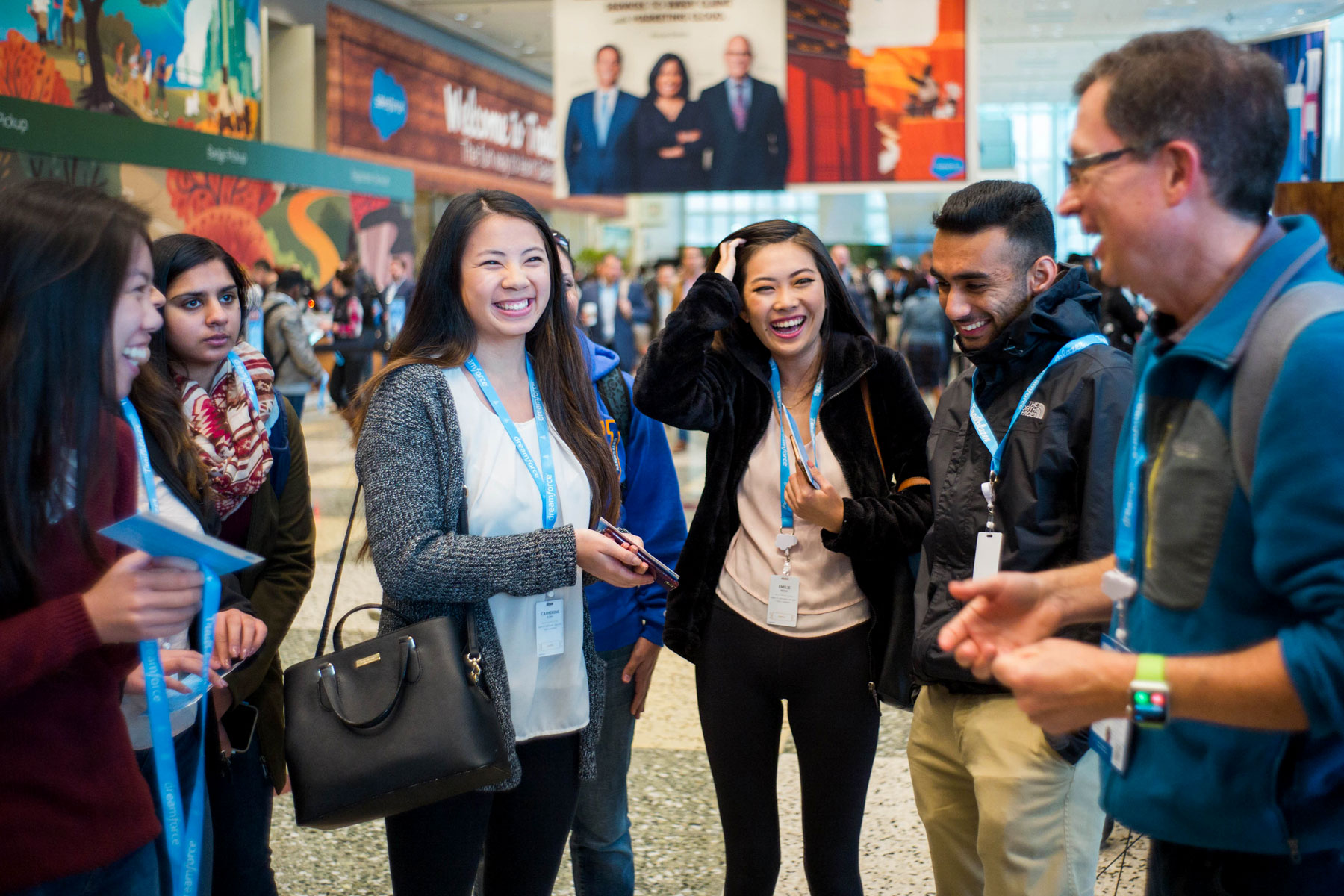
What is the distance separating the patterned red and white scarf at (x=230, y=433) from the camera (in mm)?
2115

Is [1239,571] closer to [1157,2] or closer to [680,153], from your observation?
[680,153]

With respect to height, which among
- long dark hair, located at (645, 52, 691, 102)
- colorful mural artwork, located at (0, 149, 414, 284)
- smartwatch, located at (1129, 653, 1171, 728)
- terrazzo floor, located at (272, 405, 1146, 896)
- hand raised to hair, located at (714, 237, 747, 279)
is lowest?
terrazzo floor, located at (272, 405, 1146, 896)

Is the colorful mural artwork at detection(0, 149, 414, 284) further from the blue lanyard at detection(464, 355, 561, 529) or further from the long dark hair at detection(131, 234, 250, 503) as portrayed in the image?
the blue lanyard at detection(464, 355, 561, 529)

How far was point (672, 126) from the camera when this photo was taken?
6.61 meters

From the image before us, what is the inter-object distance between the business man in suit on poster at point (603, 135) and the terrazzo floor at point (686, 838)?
358 centimetres

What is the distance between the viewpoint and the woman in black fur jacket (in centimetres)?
213

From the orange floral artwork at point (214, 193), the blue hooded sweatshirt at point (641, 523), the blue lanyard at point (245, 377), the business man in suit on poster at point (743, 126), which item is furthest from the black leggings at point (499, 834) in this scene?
the orange floral artwork at point (214, 193)

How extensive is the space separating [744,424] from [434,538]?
754 millimetres

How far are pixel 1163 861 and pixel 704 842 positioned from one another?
1.95 meters

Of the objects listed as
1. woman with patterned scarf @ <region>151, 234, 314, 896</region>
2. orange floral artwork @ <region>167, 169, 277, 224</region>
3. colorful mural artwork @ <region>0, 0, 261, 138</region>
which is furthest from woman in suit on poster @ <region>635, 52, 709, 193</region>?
orange floral artwork @ <region>167, 169, 277, 224</region>

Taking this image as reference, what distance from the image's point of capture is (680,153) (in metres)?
6.62

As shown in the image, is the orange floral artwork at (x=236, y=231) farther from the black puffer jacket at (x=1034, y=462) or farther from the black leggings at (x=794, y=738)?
the black puffer jacket at (x=1034, y=462)

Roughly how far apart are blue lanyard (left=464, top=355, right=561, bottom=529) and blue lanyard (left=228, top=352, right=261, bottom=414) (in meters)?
0.55

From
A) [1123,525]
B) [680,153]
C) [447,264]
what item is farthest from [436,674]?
[680,153]
